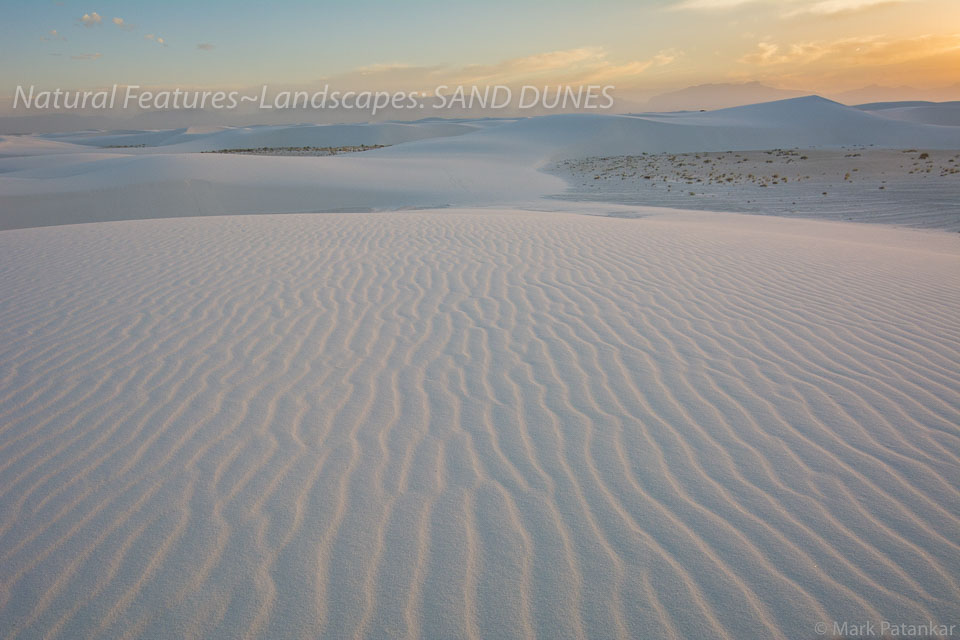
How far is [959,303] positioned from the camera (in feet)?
17.9

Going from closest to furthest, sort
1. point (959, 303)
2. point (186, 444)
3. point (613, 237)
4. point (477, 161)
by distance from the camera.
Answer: point (186, 444)
point (959, 303)
point (613, 237)
point (477, 161)

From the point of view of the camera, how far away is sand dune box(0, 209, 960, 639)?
2.10 m

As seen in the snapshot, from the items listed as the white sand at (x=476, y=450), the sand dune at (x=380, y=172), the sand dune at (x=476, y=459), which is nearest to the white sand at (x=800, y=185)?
the sand dune at (x=380, y=172)

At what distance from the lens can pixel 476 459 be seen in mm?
2924

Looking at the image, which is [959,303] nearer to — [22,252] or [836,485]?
[836,485]

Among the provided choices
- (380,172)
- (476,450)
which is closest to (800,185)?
(380,172)

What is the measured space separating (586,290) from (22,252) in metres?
7.76

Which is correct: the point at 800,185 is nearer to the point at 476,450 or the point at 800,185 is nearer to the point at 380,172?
the point at 380,172

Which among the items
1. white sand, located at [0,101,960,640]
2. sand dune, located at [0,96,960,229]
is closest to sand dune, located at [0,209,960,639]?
white sand, located at [0,101,960,640]

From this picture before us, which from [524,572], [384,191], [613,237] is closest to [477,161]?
[384,191]

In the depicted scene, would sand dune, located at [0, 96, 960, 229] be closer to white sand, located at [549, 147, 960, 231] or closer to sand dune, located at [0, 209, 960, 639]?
white sand, located at [549, 147, 960, 231]

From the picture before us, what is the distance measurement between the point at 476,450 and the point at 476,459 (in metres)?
0.08

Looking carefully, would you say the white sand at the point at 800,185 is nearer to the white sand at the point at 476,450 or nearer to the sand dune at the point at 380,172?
the sand dune at the point at 380,172

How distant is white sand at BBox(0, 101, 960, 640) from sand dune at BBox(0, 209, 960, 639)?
0.02m
